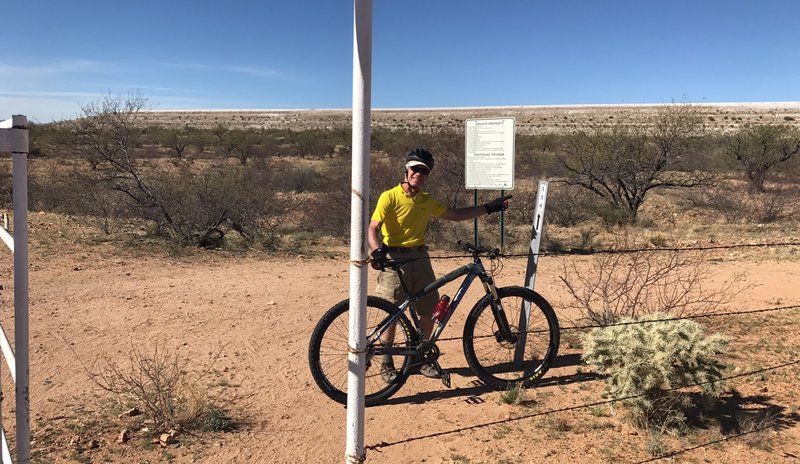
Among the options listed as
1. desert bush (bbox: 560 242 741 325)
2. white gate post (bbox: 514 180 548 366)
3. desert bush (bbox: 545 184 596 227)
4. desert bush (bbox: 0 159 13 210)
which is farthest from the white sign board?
desert bush (bbox: 0 159 13 210)

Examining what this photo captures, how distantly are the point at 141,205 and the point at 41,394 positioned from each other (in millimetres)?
8041

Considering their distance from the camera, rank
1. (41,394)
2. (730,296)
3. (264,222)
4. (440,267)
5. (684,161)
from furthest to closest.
Result: (684,161)
(264,222)
(440,267)
(730,296)
(41,394)

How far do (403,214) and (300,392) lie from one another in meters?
1.67

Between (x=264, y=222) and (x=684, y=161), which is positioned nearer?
(x=264, y=222)

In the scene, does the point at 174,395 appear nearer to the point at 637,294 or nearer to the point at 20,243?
the point at 20,243

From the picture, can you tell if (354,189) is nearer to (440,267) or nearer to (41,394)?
(41,394)

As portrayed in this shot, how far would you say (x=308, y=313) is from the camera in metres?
7.21

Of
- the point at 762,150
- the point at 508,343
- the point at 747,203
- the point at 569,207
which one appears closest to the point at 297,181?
the point at 569,207

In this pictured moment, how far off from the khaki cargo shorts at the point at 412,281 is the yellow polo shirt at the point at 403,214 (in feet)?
0.31

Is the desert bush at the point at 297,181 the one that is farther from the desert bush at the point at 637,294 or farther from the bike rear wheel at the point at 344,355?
the bike rear wheel at the point at 344,355

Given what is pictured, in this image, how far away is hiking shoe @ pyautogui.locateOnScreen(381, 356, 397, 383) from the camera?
4.76m

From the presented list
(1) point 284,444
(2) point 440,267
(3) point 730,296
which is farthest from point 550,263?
(1) point 284,444

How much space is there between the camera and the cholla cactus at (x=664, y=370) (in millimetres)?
4074

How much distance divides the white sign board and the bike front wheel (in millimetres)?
1485
